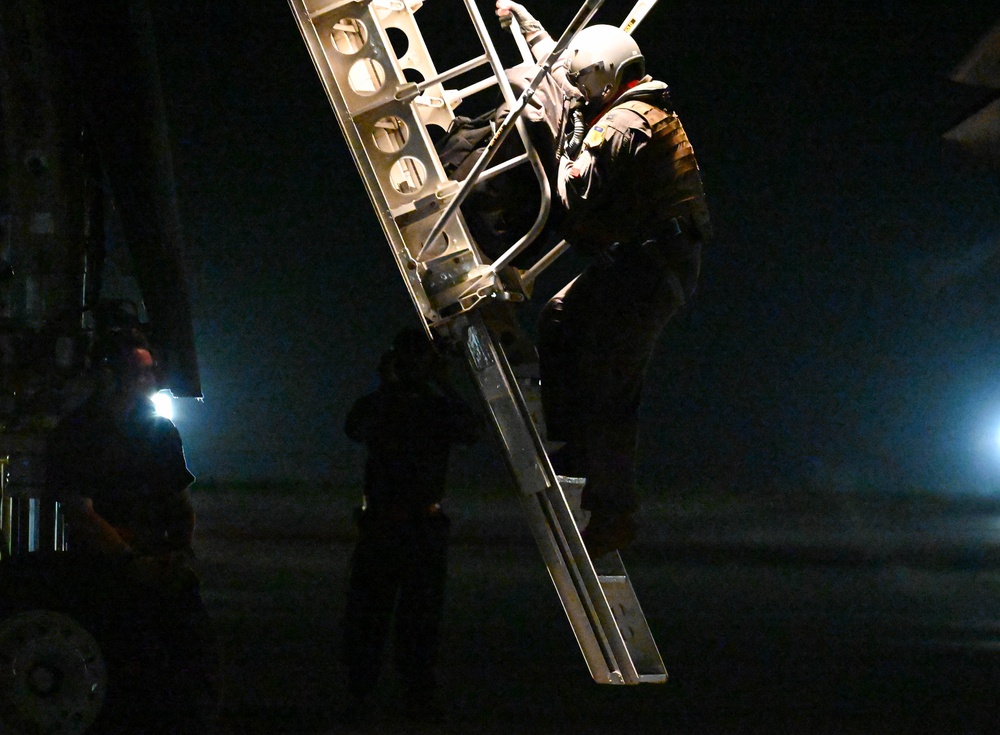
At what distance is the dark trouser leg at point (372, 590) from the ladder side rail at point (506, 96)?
1.04 metres

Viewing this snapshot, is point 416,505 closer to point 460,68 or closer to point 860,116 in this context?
point 460,68

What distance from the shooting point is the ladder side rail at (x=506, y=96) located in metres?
2.33

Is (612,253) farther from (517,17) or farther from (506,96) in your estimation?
(517,17)

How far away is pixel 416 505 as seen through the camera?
3.27 m

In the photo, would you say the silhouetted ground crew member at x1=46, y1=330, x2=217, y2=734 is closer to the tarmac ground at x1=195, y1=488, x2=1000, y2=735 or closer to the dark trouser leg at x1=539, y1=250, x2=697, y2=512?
the tarmac ground at x1=195, y1=488, x2=1000, y2=735

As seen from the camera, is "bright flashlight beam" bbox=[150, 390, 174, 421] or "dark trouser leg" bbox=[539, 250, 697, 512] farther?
"bright flashlight beam" bbox=[150, 390, 174, 421]

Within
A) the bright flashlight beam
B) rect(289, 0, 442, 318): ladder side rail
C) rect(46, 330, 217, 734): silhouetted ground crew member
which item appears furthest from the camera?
the bright flashlight beam

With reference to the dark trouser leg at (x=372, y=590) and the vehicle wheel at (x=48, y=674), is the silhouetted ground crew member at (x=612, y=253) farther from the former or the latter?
the vehicle wheel at (x=48, y=674)

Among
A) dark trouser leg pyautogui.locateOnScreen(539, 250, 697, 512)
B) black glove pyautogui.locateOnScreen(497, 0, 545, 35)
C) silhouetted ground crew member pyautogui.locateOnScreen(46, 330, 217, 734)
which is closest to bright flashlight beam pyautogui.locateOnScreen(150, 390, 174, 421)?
silhouetted ground crew member pyautogui.locateOnScreen(46, 330, 217, 734)

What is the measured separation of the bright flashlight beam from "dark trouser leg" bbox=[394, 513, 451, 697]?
0.77m

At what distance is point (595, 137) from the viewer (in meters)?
2.49

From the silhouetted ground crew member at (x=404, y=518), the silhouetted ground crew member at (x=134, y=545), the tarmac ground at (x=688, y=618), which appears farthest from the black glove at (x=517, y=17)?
the tarmac ground at (x=688, y=618)

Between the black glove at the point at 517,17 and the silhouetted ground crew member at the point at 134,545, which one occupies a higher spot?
the black glove at the point at 517,17

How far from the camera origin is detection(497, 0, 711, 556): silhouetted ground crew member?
2521mm
